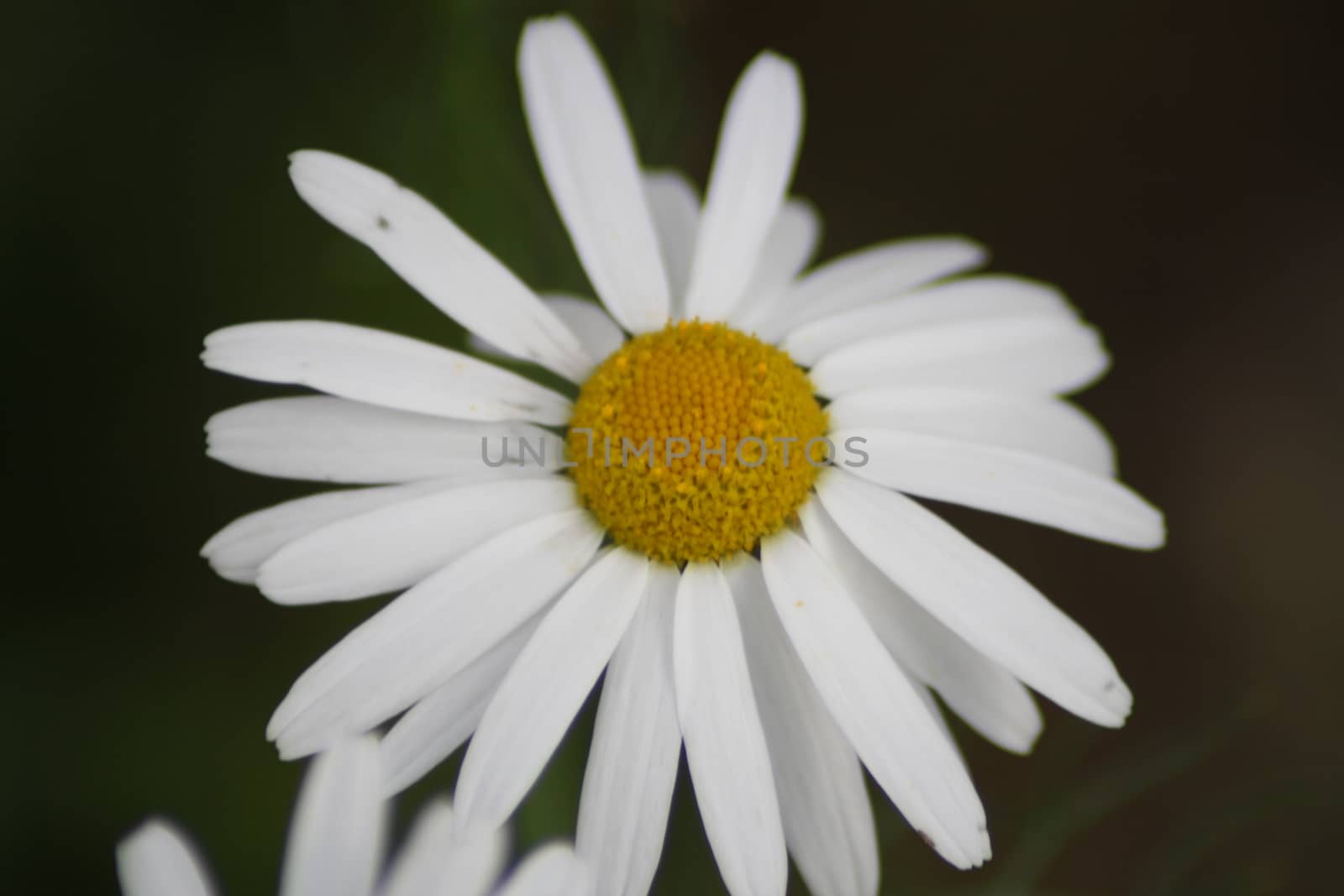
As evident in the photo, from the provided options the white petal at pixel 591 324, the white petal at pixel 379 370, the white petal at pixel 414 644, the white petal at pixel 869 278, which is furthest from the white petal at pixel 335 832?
the white petal at pixel 869 278

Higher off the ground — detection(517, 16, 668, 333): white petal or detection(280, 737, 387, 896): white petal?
detection(517, 16, 668, 333): white petal

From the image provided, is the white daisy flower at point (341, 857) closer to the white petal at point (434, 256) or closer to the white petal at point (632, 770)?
the white petal at point (632, 770)

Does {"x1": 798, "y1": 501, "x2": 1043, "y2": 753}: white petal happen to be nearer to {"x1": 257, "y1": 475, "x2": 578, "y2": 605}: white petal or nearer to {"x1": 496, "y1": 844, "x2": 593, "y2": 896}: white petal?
{"x1": 257, "y1": 475, "x2": 578, "y2": 605}: white petal

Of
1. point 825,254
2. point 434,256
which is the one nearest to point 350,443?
point 434,256

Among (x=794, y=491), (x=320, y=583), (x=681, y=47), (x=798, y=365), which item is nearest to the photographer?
(x=320, y=583)

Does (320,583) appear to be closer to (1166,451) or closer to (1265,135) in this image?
(1166,451)

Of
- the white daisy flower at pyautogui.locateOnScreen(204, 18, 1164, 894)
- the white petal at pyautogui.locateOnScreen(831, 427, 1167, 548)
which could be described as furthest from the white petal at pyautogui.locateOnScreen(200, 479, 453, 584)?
the white petal at pyautogui.locateOnScreen(831, 427, 1167, 548)

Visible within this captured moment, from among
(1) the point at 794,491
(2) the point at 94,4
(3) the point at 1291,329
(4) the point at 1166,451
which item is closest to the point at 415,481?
(1) the point at 794,491
